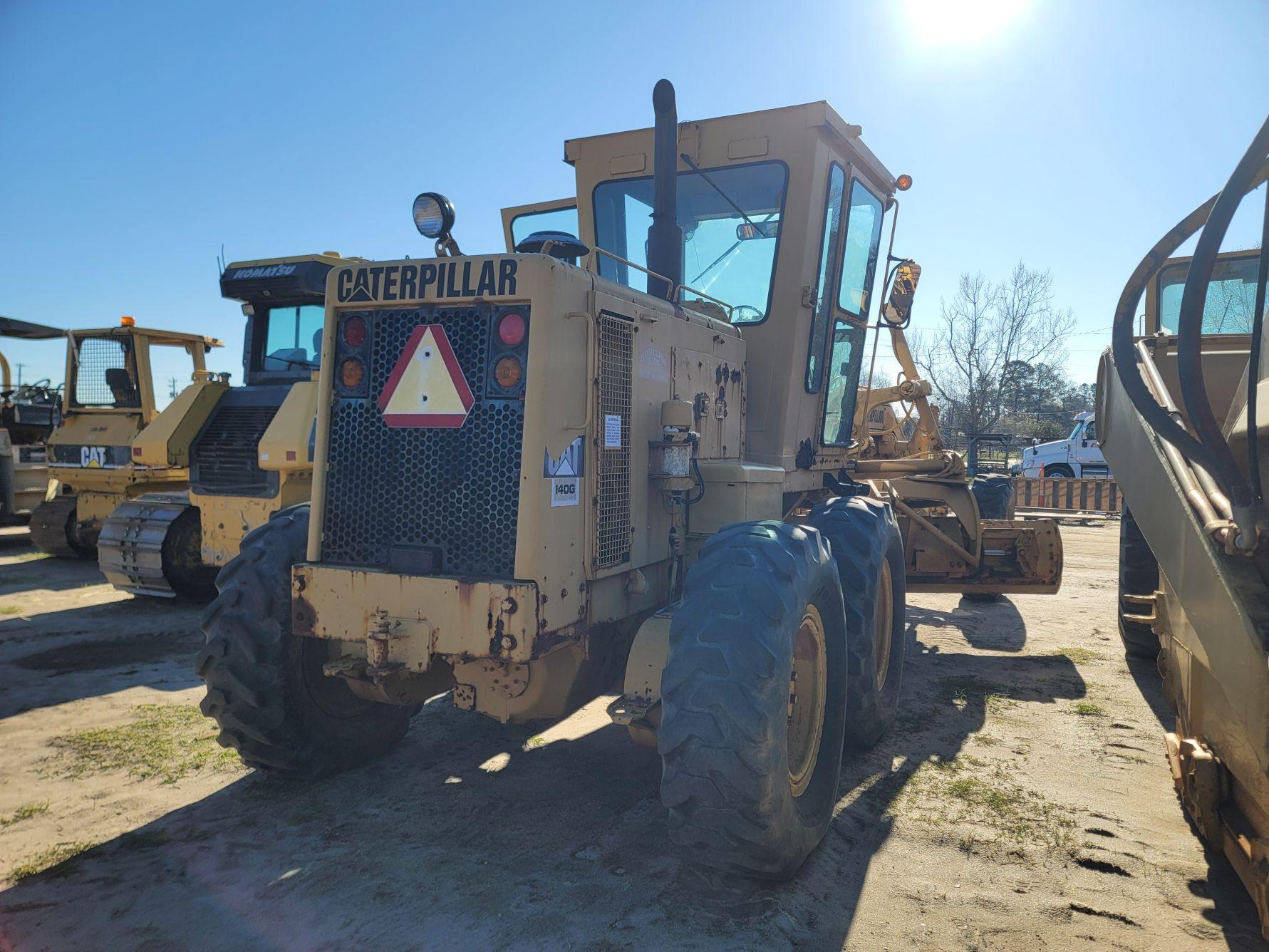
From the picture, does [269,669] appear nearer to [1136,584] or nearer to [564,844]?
[564,844]

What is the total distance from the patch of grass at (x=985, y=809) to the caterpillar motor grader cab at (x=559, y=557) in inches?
16.3

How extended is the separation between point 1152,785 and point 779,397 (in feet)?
8.72

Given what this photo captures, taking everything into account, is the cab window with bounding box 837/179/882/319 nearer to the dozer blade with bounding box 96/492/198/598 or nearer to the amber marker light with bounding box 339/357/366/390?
the amber marker light with bounding box 339/357/366/390

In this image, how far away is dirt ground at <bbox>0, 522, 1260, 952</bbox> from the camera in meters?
2.88

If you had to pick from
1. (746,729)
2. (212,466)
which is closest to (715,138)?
(746,729)

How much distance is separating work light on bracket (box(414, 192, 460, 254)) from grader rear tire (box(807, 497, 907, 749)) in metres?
2.07

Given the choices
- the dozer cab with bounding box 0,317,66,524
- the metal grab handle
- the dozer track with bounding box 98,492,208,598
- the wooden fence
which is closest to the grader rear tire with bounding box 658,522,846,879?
the metal grab handle

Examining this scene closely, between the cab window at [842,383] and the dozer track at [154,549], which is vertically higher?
the cab window at [842,383]

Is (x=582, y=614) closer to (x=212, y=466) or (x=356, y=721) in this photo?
(x=356, y=721)

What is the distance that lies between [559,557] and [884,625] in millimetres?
2372

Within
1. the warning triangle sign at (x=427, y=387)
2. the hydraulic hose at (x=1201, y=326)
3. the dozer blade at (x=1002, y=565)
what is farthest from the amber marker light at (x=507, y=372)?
the dozer blade at (x=1002, y=565)

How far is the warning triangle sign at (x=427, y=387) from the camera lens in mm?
3350

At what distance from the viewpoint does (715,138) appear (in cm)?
504

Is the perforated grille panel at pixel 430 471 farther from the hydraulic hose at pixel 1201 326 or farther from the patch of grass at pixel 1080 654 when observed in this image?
the patch of grass at pixel 1080 654
